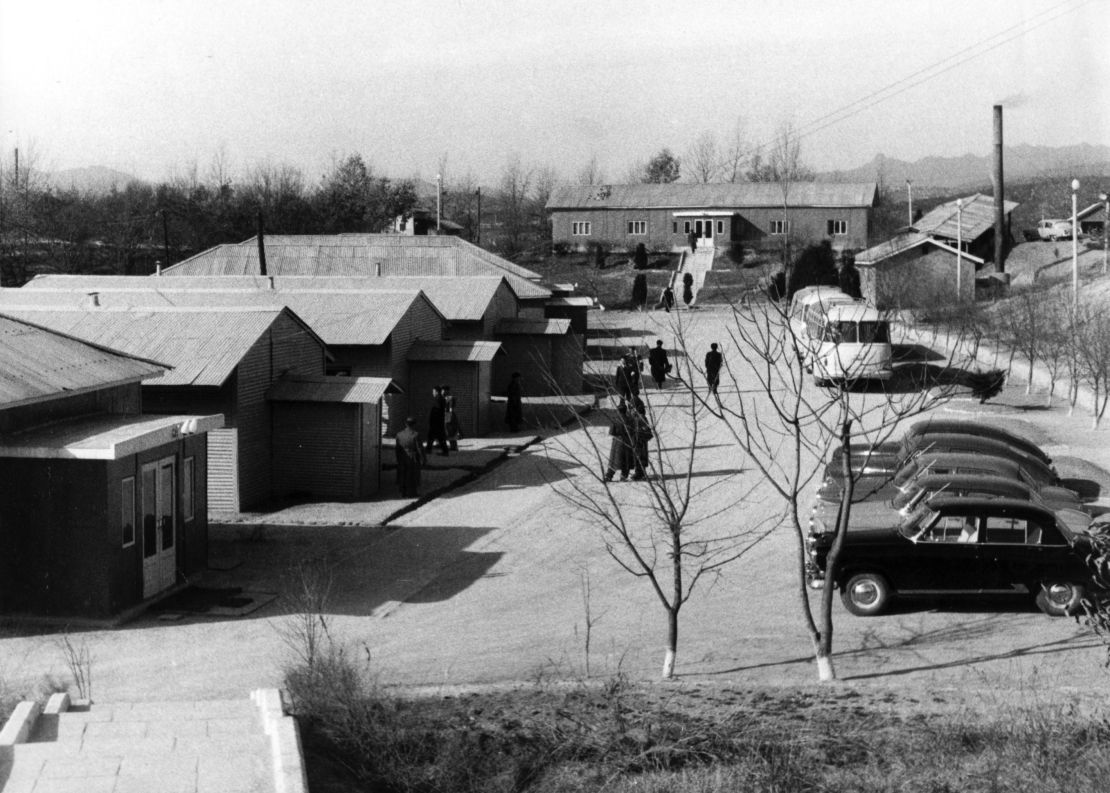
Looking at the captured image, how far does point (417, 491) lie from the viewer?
78.0ft

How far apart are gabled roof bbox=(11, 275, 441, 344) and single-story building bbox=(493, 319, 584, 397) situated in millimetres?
1804

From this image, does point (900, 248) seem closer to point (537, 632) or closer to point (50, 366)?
point (50, 366)

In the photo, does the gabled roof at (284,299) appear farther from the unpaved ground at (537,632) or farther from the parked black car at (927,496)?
the parked black car at (927,496)

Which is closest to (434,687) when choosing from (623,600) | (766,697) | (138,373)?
(766,697)

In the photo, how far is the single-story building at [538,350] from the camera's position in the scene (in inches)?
1484

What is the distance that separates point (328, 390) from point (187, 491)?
5.71 meters

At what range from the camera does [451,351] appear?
3131cm

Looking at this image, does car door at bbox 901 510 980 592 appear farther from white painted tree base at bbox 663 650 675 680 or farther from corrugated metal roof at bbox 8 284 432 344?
corrugated metal roof at bbox 8 284 432 344

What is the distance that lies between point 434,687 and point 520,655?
5.45ft

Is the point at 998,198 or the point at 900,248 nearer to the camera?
the point at 900,248

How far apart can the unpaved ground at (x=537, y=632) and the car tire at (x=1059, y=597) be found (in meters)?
0.17

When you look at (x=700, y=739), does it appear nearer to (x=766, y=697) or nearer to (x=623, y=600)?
(x=766, y=697)


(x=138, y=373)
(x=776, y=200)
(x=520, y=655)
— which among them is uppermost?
(x=776, y=200)

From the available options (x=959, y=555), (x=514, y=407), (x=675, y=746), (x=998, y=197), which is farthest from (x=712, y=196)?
(x=675, y=746)
